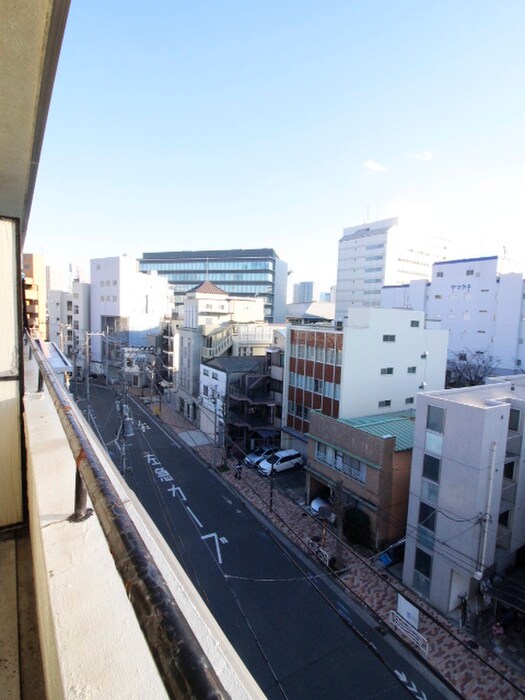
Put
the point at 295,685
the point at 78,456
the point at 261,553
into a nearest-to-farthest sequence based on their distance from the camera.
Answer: the point at 78,456, the point at 295,685, the point at 261,553

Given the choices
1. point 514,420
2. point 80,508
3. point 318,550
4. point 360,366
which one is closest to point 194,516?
point 318,550

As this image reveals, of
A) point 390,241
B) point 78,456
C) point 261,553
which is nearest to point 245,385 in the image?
point 261,553

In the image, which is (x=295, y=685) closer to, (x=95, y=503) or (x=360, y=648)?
(x=360, y=648)

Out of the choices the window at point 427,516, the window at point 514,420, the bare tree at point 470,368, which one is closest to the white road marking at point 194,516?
the window at point 427,516

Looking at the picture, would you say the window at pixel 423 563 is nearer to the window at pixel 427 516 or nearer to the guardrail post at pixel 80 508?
the window at pixel 427 516

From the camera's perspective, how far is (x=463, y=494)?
32.7ft

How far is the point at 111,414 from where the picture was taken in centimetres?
2730

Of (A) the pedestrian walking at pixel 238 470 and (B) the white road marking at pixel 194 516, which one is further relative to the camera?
(A) the pedestrian walking at pixel 238 470

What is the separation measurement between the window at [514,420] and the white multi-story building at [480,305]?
2283 centimetres

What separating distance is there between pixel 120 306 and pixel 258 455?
76.7 feet

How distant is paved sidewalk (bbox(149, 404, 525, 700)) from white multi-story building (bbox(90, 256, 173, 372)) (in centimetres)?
2358

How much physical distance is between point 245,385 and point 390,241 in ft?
152

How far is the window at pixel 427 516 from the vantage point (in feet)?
35.3

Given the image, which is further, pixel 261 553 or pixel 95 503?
pixel 261 553
